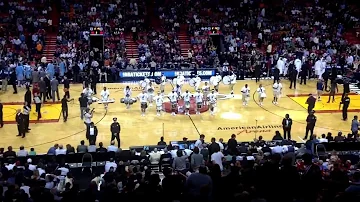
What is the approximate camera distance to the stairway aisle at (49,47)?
123 ft

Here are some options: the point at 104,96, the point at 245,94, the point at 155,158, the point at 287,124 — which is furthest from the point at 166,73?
Answer: the point at 155,158

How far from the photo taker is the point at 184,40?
134 ft

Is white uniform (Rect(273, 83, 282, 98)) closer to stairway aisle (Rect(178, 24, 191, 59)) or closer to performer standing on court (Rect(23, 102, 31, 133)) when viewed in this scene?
stairway aisle (Rect(178, 24, 191, 59))

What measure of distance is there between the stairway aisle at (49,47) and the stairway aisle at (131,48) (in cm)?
512

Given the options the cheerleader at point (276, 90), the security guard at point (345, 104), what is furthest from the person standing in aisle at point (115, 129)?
the security guard at point (345, 104)

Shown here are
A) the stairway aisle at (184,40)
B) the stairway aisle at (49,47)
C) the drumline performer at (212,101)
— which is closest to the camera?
the drumline performer at (212,101)

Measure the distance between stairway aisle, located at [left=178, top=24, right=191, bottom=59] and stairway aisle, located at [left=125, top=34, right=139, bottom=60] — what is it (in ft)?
10.9

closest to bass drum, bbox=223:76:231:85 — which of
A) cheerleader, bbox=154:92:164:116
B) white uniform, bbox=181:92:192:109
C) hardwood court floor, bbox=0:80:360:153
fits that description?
hardwood court floor, bbox=0:80:360:153

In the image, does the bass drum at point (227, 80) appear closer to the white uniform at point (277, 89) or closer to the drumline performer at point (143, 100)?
the white uniform at point (277, 89)

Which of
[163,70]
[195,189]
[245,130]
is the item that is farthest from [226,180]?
[163,70]

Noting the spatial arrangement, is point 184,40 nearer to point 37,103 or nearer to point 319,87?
point 319,87

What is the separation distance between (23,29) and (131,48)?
25.3 ft

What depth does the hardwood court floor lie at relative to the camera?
77.0ft

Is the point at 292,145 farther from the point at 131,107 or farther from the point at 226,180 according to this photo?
the point at 131,107
